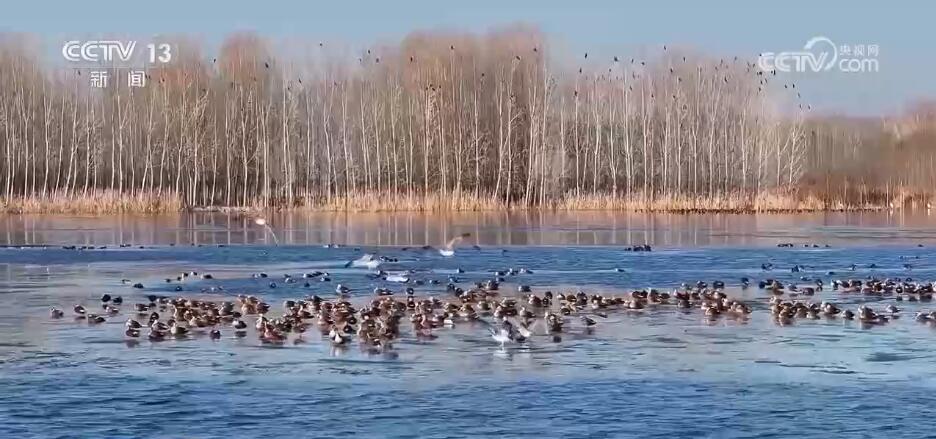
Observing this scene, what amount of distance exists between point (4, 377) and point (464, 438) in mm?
5650

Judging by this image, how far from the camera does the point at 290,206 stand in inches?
2180

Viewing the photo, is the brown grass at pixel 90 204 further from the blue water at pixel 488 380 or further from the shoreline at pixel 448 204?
the blue water at pixel 488 380

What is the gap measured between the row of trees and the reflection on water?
6694 mm

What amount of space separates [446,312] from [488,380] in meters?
4.89

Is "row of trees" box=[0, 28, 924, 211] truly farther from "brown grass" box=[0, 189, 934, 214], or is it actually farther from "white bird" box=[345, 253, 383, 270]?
"white bird" box=[345, 253, 383, 270]

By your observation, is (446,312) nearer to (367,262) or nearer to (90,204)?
(367,262)

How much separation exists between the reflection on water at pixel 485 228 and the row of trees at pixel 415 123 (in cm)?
669

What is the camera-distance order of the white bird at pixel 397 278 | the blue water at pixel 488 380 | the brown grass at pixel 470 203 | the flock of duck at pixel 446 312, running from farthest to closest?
the brown grass at pixel 470 203, the white bird at pixel 397 278, the flock of duck at pixel 446 312, the blue water at pixel 488 380

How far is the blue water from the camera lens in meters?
11.7

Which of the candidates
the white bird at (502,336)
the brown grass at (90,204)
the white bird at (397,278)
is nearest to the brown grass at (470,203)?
the brown grass at (90,204)

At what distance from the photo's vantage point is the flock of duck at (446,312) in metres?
17.0

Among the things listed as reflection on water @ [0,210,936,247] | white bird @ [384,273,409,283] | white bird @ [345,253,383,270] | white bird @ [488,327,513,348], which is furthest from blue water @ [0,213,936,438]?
reflection on water @ [0,210,936,247]

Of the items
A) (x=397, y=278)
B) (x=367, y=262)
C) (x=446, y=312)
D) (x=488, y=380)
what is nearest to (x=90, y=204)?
(x=367, y=262)

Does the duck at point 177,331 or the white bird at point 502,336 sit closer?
the white bird at point 502,336
